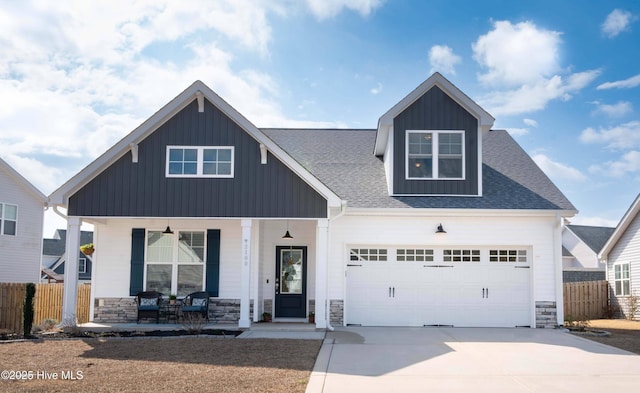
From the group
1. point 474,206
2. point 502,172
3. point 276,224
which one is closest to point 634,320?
point 502,172

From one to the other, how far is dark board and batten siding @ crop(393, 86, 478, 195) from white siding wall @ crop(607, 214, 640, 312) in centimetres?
838

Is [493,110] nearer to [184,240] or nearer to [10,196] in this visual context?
[184,240]

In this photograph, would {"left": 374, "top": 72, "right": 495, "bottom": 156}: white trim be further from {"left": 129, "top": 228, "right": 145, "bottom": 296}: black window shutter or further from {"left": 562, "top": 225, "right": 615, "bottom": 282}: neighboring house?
{"left": 562, "top": 225, "right": 615, "bottom": 282}: neighboring house

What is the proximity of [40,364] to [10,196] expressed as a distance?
16121mm

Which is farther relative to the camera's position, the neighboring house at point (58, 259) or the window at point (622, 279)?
the neighboring house at point (58, 259)

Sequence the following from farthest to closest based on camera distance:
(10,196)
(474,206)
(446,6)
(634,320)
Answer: (10,196), (634,320), (474,206), (446,6)

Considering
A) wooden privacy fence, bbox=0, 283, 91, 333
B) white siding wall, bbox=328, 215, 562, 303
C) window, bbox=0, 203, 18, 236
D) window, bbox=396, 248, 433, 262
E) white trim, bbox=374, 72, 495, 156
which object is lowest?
wooden privacy fence, bbox=0, 283, 91, 333

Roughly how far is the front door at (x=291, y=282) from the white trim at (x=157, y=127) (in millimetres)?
3250

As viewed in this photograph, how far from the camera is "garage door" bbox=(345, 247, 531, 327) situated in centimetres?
1678

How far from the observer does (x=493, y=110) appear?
17875 mm

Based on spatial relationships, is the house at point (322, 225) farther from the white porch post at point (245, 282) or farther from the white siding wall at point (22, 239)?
the white siding wall at point (22, 239)

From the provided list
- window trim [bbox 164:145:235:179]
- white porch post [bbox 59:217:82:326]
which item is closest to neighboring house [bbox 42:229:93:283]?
white porch post [bbox 59:217:82:326]

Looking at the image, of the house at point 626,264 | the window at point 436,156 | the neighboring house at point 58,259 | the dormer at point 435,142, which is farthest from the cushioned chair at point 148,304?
the neighboring house at point 58,259

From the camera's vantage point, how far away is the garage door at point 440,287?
16781mm
